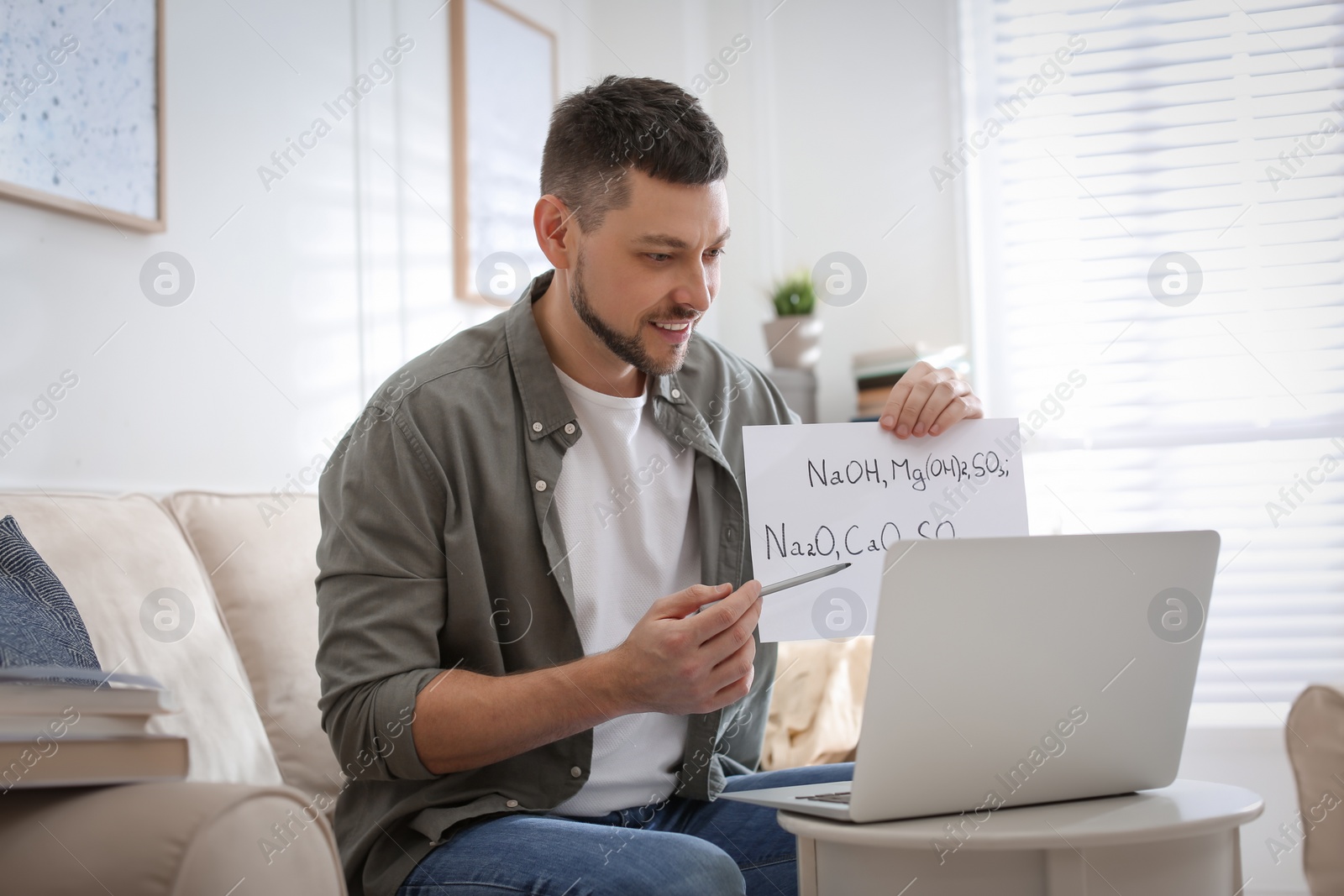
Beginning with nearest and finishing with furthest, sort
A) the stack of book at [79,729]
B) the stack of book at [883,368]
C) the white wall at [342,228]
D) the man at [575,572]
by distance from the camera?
the stack of book at [79,729], the man at [575,572], the white wall at [342,228], the stack of book at [883,368]

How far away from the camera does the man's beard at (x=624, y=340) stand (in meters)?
1.32

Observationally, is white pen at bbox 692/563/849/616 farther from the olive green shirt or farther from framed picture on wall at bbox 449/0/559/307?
framed picture on wall at bbox 449/0/559/307

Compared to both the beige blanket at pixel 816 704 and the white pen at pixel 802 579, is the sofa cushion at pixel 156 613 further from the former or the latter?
the beige blanket at pixel 816 704

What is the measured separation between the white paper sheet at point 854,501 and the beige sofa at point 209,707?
1.72 feet

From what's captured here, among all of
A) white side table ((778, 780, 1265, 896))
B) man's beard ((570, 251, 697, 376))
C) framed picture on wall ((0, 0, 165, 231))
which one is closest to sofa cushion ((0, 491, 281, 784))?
framed picture on wall ((0, 0, 165, 231))

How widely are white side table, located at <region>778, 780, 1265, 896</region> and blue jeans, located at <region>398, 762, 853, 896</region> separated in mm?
136

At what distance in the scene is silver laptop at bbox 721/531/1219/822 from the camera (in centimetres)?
82

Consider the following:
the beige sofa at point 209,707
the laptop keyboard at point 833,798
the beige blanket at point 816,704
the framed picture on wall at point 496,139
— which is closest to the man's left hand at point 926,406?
the laptop keyboard at point 833,798

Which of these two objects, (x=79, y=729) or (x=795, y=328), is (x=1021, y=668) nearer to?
(x=79, y=729)

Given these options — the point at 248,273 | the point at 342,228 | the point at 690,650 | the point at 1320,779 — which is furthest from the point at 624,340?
the point at 342,228

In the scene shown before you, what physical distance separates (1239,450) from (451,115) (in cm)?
223

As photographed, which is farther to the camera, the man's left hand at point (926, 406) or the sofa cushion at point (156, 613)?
the sofa cushion at point (156, 613)

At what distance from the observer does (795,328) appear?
3.04 meters

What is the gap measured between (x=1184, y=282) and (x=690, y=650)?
7.94 feet
